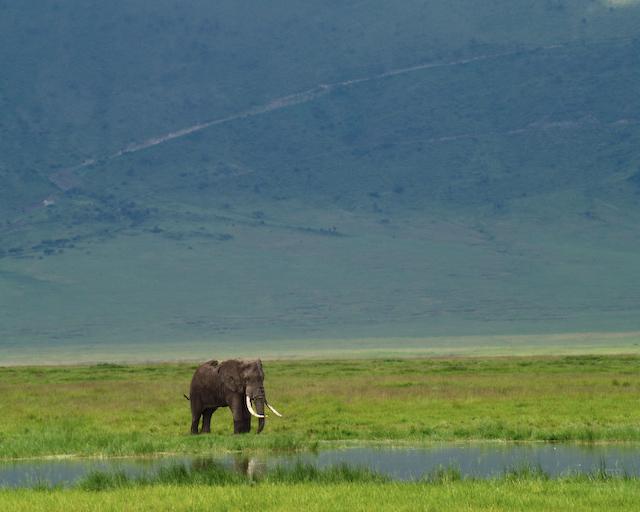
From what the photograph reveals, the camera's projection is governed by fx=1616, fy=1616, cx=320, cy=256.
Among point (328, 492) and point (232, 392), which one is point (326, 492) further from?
point (232, 392)

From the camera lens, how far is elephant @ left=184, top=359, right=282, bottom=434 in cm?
2856

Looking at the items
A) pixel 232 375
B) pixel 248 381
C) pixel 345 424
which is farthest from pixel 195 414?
pixel 345 424

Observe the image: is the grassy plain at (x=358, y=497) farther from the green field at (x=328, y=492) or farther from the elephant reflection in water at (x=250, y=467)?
the elephant reflection in water at (x=250, y=467)

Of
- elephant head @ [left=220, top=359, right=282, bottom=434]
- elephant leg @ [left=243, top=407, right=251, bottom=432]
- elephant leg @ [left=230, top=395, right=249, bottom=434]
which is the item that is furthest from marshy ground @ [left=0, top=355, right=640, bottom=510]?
elephant head @ [left=220, top=359, right=282, bottom=434]

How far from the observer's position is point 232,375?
29.0 m

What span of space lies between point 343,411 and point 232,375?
163 inches

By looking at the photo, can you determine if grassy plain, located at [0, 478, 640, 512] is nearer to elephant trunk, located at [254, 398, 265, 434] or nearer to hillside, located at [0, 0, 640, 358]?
elephant trunk, located at [254, 398, 265, 434]

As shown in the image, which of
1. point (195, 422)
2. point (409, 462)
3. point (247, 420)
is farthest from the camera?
point (195, 422)

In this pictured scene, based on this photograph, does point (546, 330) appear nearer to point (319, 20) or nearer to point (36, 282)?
point (36, 282)

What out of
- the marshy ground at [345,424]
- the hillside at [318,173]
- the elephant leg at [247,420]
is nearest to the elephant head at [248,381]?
the elephant leg at [247,420]

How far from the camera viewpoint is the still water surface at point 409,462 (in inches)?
909

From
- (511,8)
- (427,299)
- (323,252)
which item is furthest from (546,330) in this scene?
(511,8)

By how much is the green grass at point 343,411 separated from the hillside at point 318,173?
5680cm

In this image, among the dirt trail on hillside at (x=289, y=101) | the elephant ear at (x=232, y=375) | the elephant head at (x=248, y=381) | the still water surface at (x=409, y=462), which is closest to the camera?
the still water surface at (x=409, y=462)
